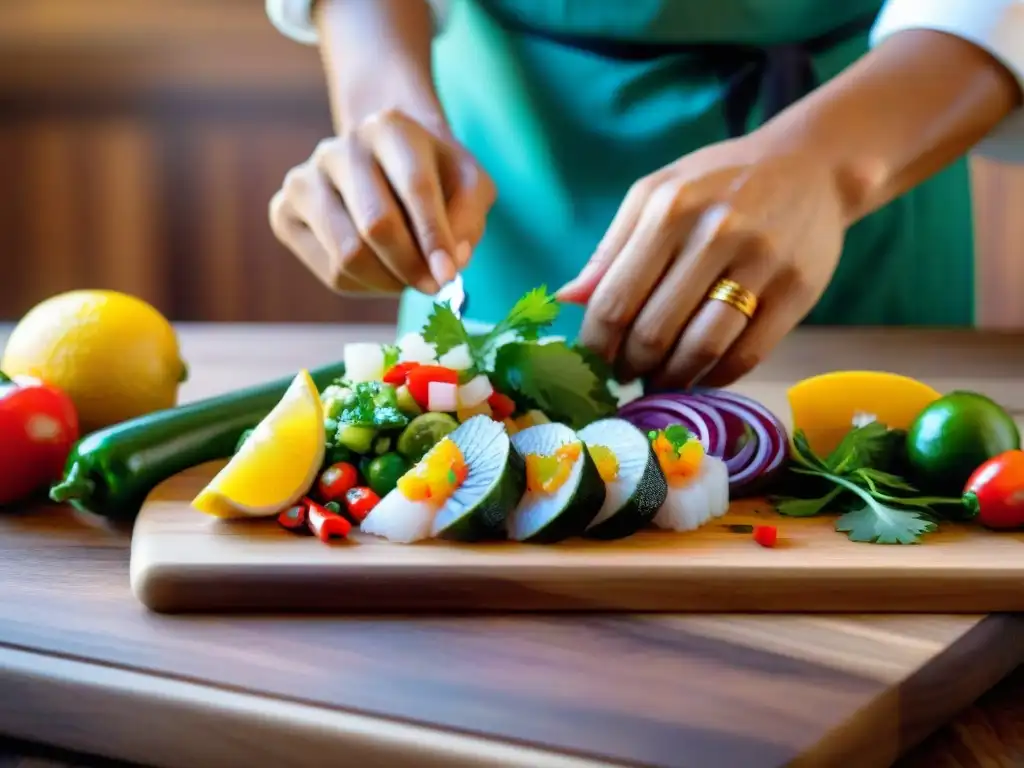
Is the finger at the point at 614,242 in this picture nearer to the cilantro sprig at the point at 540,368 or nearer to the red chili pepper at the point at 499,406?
the cilantro sprig at the point at 540,368

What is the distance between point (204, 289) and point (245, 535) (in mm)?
3061

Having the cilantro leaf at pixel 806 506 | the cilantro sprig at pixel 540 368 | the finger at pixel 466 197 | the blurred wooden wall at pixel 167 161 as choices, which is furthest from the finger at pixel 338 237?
the blurred wooden wall at pixel 167 161

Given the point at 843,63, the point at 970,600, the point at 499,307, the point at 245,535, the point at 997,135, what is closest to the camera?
the point at 970,600

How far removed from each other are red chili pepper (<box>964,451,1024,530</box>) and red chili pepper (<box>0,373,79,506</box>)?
105 cm

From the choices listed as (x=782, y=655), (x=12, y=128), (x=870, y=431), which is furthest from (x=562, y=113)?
(x=12, y=128)

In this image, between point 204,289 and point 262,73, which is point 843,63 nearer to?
point 262,73

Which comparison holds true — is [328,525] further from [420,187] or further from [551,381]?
[420,187]

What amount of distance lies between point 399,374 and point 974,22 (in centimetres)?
91

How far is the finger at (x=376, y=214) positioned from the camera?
1497mm

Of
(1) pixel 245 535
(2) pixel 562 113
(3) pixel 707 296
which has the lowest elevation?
(1) pixel 245 535

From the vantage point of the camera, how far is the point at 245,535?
1.15 metres

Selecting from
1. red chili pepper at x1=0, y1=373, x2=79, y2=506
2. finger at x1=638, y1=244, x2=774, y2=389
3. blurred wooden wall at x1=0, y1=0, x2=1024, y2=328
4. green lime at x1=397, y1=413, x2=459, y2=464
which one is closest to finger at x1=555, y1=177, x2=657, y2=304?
finger at x1=638, y1=244, x2=774, y2=389

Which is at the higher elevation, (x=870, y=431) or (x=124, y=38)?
(x=124, y=38)

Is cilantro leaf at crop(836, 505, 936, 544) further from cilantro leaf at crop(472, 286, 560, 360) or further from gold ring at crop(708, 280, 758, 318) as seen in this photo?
cilantro leaf at crop(472, 286, 560, 360)
